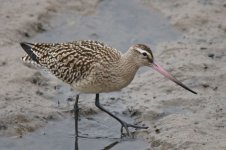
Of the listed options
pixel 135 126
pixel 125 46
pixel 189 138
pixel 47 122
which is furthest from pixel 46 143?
pixel 125 46

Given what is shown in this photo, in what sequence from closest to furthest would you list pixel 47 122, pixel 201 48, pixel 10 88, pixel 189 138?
pixel 189 138
pixel 47 122
pixel 10 88
pixel 201 48

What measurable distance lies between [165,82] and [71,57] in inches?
69.9

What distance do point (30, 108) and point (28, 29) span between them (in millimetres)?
2372

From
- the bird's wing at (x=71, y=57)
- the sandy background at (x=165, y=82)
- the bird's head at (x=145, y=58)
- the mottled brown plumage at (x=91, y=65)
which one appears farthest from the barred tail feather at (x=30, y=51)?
the bird's head at (x=145, y=58)

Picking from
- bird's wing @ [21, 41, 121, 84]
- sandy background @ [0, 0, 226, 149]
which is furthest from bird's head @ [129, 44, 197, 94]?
sandy background @ [0, 0, 226, 149]

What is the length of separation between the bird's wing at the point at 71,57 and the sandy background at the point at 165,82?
0.61m

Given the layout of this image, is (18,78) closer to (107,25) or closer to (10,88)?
(10,88)

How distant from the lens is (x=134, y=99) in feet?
31.6

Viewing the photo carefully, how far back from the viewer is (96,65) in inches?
340

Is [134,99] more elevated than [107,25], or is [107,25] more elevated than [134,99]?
[107,25]

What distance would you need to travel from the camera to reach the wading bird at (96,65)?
8.53 m

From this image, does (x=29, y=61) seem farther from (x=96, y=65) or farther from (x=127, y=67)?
(x=127, y=67)

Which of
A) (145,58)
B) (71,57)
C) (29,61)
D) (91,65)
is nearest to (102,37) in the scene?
(29,61)

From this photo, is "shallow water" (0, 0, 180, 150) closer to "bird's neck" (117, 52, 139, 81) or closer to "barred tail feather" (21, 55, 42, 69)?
"barred tail feather" (21, 55, 42, 69)
